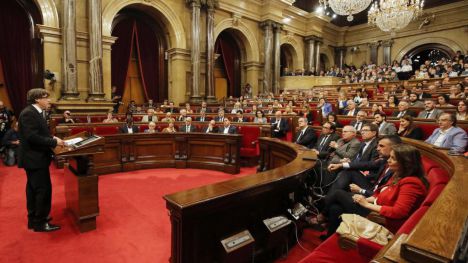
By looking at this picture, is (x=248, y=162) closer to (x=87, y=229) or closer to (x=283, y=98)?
(x=87, y=229)

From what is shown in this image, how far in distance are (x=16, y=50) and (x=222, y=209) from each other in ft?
30.1

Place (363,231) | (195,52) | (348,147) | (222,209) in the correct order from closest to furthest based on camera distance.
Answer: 1. (363,231)
2. (222,209)
3. (348,147)
4. (195,52)

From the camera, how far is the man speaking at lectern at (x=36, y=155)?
246 centimetres

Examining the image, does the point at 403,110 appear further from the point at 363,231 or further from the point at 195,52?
the point at 195,52

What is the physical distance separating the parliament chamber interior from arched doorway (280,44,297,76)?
6.95 feet

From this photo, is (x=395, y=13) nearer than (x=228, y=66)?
Yes

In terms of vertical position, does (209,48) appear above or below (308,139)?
above

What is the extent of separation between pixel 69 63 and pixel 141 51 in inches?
136

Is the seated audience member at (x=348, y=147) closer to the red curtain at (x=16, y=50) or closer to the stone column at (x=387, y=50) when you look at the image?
the red curtain at (x=16, y=50)

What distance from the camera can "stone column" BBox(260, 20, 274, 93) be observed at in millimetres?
12953

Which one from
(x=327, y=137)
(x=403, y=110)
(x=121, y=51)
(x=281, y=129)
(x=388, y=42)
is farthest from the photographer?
(x=388, y=42)

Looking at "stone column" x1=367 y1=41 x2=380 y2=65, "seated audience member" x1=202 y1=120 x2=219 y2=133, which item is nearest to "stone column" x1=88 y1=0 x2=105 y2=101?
"seated audience member" x1=202 y1=120 x2=219 y2=133

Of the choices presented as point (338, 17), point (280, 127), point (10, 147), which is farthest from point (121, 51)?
point (338, 17)

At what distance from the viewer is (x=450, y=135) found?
11.4ft
